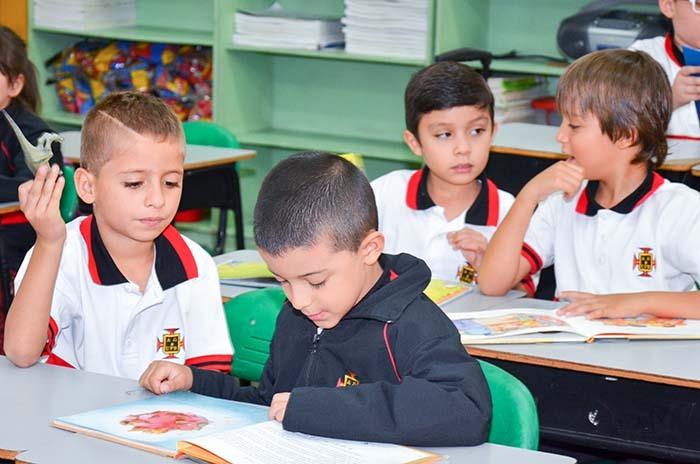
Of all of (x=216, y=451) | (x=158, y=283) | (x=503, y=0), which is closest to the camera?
(x=216, y=451)

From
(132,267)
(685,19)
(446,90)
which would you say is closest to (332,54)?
(685,19)

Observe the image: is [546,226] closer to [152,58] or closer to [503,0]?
[503,0]

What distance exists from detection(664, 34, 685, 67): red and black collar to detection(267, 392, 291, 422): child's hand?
259cm

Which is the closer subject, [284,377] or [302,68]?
[284,377]

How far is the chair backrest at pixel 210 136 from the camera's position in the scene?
14.6ft

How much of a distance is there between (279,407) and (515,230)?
1.19 metres

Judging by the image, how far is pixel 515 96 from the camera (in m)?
4.71

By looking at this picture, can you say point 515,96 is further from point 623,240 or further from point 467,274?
point 623,240

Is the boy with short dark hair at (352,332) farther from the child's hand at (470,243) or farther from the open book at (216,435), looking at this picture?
the child's hand at (470,243)

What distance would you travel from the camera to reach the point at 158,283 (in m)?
2.14

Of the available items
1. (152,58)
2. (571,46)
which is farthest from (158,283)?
(152,58)

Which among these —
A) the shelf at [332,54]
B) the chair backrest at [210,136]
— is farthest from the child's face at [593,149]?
the shelf at [332,54]

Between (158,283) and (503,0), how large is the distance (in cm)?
326

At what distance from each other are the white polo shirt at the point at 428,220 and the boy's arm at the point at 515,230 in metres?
0.28
